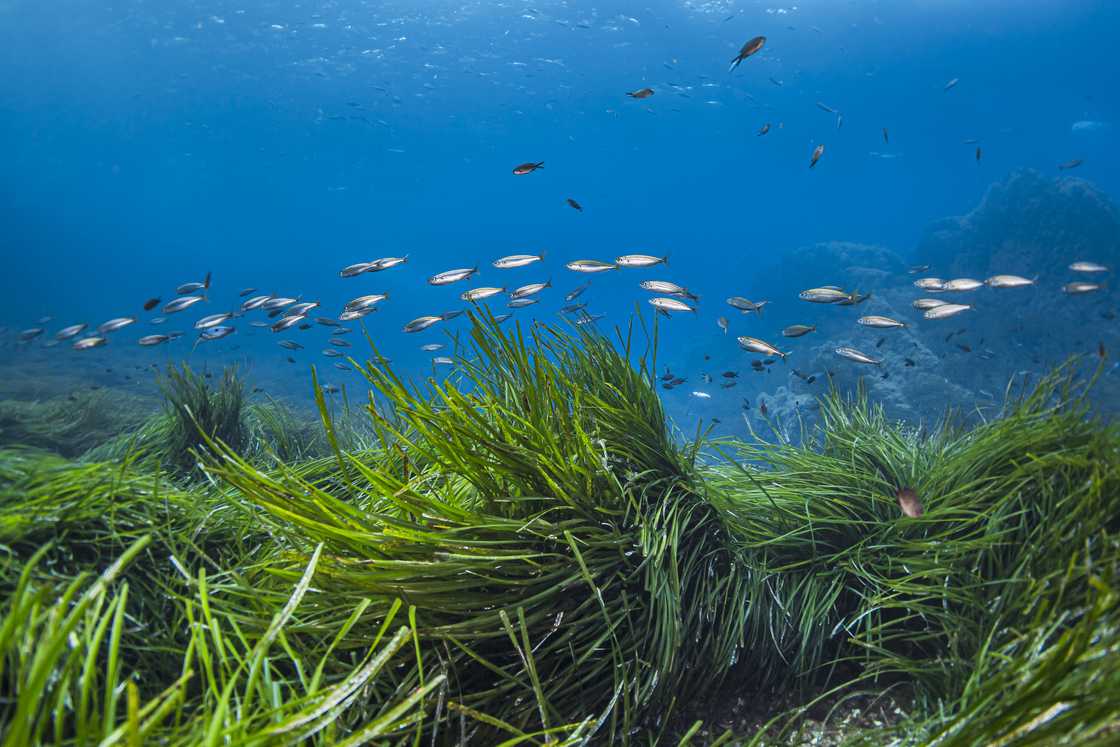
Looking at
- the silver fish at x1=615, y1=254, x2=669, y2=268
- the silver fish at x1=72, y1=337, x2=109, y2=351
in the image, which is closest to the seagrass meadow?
the silver fish at x1=615, y1=254, x2=669, y2=268

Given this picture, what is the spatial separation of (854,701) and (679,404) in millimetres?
38730

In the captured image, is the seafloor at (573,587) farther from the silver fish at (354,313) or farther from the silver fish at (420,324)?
the silver fish at (420,324)

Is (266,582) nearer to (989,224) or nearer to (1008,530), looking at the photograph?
(1008,530)

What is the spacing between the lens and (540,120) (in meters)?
77.1

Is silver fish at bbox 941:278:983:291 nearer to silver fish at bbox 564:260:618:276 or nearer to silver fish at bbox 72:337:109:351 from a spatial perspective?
silver fish at bbox 564:260:618:276

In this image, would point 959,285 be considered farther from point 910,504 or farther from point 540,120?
point 540,120

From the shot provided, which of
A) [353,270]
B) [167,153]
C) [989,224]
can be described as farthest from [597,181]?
[353,270]

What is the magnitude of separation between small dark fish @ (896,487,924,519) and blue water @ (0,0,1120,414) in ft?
50.3

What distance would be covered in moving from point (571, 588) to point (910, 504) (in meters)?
1.57

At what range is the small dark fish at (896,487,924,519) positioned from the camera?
7.55 feet

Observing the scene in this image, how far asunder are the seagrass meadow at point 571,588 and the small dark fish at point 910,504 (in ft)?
0.29

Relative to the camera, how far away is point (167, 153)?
331 ft

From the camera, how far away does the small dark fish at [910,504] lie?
7.55 feet

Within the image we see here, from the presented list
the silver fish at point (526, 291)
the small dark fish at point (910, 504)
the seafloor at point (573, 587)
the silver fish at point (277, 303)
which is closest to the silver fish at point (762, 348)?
the silver fish at point (526, 291)
